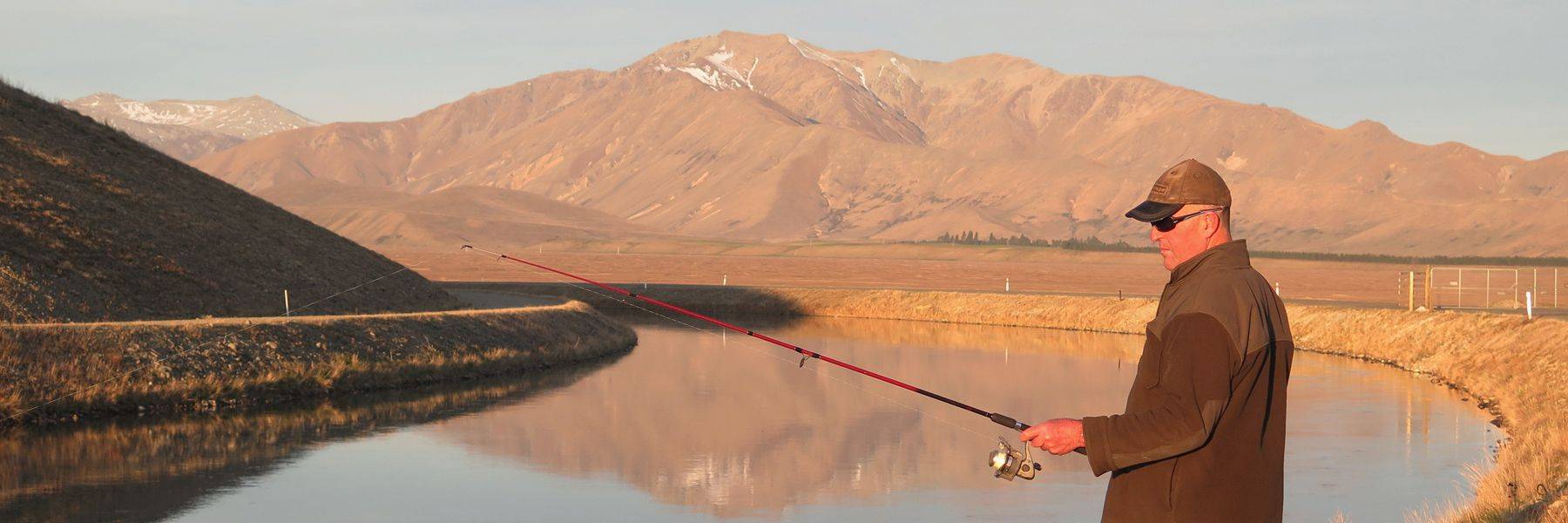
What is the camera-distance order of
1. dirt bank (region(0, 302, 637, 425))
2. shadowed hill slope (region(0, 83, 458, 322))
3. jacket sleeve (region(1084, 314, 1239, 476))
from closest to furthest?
jacket sleeve (region(1084, 314, 1239, 476)), dirt bank (region(0, 302, 637, 425)), shadowed hill slope (region(0, 83, 458, 322))

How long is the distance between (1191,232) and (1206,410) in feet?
2.94

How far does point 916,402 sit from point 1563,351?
47.0ft

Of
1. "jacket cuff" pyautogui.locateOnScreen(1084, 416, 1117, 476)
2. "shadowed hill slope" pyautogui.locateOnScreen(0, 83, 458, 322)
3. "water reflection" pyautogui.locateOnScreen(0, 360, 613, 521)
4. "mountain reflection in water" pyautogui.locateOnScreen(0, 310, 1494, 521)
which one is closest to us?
"jacket cuff" pyautogui.locateOnScreen(1084, 416, 1117, 476)

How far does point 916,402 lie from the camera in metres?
35.7

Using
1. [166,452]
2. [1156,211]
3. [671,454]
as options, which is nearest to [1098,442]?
[1156,211]

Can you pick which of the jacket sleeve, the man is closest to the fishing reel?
the man

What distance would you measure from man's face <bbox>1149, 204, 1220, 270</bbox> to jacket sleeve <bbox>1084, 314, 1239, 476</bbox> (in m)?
0.50

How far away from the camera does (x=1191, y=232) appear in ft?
23.4

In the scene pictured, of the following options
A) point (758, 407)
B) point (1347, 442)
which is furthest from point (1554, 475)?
point (758, 407)

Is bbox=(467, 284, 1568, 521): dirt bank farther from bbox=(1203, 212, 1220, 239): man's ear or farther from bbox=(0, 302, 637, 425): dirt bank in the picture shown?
bbox=(0, 302, 637, 425): dirt bank

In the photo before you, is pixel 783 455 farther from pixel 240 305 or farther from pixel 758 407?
pixel 240 305

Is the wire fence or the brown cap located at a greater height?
the brown cap

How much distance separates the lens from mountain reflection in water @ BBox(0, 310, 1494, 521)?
20.2 m

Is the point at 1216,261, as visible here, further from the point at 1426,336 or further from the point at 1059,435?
the point at 1426,336
